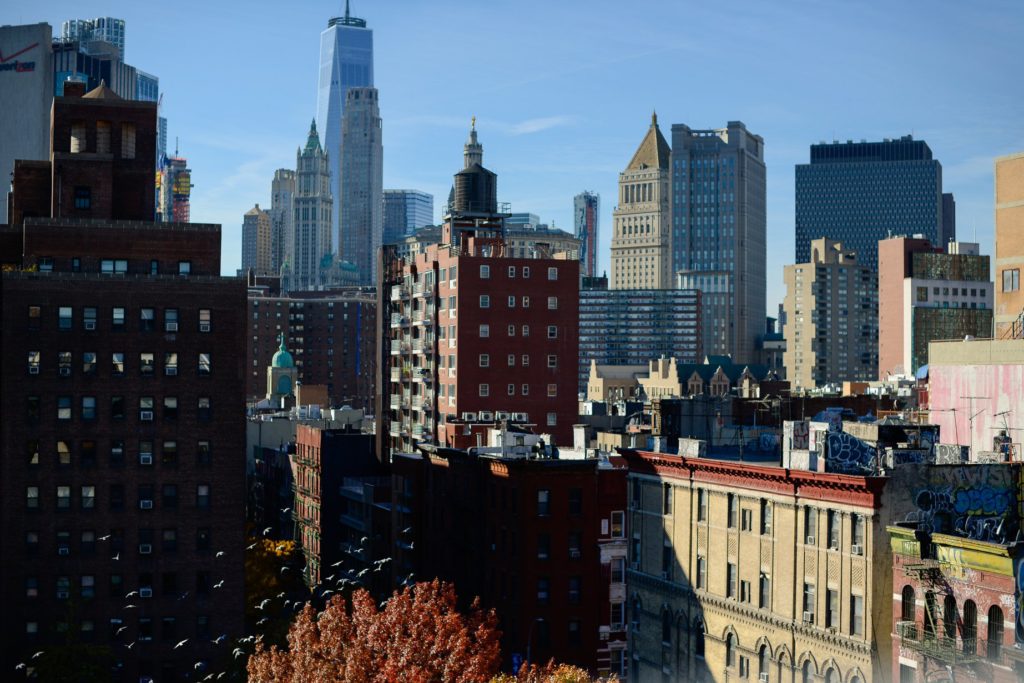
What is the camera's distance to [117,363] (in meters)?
103

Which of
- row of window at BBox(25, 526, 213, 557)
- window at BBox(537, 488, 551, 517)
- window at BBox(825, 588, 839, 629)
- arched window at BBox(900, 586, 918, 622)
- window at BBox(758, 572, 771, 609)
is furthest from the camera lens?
row of window at BBox(25, 526, 213, 557)

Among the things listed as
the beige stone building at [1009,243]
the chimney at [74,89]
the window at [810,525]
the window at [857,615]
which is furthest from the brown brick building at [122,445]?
the beige stone building at [1009,243]

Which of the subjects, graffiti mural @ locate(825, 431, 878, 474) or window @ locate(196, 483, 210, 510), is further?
window @ locate(196, 483, 210, 510)

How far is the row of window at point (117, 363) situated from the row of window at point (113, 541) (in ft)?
36.5

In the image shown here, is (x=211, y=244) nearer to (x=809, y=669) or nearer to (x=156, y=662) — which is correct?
(x=156, y=662)

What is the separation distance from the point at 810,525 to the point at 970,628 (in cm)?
1303

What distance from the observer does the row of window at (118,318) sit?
3984 inches

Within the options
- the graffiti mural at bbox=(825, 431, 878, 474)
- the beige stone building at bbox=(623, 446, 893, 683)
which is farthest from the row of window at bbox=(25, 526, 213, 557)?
the graffiti mural at bbox=(825, 431, 878, 474)

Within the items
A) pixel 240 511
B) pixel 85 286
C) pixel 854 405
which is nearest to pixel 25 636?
pixel 240 511

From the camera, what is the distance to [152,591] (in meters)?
101

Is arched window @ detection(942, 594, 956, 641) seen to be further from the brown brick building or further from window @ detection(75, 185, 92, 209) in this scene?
window @ detection(75, 185, 92, 209)

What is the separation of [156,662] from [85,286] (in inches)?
1061

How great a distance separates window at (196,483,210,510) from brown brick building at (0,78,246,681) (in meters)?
0.10

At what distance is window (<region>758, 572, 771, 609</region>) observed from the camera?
83438 millimetres
